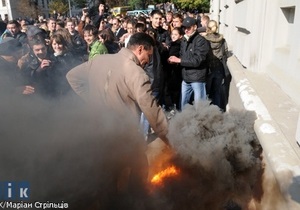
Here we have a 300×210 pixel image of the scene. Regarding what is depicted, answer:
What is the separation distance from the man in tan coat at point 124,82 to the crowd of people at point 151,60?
51 millimetres

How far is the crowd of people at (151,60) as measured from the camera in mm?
3453

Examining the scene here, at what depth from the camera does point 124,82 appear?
9.12ft

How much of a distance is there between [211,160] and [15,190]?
153cm

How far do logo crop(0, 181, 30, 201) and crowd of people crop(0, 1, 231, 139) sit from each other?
2.74 ft

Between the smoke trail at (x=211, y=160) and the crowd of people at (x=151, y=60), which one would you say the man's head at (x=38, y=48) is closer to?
the crowd of people at (x=151, y=60)

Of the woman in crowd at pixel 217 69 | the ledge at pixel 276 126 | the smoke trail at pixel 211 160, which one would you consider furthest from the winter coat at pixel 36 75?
the woman in crowd at pixel 217 69

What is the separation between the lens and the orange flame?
2906mm

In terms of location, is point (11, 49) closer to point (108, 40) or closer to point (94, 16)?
point (108, 40)

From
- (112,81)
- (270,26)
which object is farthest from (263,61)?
(112,81)

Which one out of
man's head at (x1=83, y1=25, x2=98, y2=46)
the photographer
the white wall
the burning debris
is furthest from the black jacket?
the photographer

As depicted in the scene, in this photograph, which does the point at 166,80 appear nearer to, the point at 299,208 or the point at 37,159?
the point at 37,159

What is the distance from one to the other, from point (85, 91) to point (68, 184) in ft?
2.92

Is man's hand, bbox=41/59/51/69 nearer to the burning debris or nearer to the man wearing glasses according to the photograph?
the burning debris

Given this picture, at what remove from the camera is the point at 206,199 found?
2.72 m
